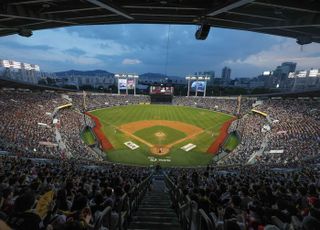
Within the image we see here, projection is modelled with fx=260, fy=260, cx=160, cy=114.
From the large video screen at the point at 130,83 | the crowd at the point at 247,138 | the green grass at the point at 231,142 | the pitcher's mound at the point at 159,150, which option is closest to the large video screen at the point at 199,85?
the large video screen at the point at 130,83

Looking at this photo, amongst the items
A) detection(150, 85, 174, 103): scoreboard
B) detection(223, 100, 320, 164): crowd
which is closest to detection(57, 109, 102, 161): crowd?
detection(223, 100, 320, 164): crowd

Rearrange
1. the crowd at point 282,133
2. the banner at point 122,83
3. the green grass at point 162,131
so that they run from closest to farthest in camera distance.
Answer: the crowd at point 282,133 < the green grass at point 162,131 < the banner at point 122,83

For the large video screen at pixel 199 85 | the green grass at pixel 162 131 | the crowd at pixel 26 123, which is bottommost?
the green grass at pixel 162 131

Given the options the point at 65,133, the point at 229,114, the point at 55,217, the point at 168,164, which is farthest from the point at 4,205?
the point at 229,114

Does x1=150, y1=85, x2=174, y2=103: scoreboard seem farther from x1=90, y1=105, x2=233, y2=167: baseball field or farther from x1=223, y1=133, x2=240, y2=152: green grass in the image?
x1=223, y1=133, x2=240, y2=152: green grass

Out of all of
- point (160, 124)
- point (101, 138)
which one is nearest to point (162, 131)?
point (160, 124)

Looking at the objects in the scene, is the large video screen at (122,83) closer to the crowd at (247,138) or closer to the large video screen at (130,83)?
the large video screen at (130,83)

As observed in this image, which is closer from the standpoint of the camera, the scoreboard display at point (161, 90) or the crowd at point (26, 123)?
the crowd at point (26, 123)
